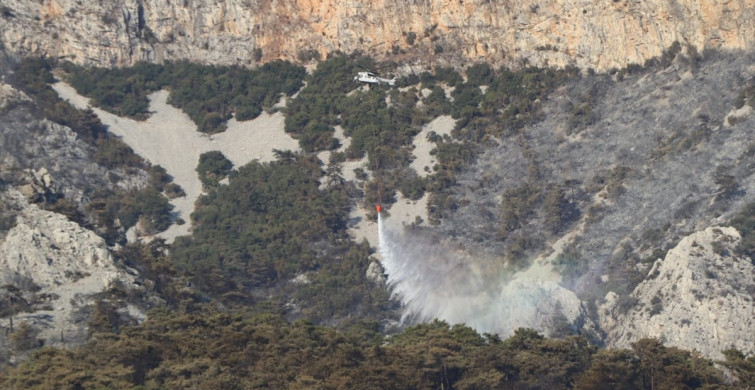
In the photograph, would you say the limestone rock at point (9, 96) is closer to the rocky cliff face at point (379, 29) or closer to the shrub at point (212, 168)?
the rocky cliff face at point (379, 29)

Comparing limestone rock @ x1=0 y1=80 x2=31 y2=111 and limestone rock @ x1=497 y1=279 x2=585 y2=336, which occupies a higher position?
limestone rock @ x1=0 y1=80 x2=31 y2=111

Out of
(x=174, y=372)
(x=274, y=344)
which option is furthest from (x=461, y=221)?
(x=174, y=372)

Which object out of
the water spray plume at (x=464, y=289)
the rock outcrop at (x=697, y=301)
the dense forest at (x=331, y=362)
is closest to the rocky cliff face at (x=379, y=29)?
the water spray plume at (x=464, y=289)

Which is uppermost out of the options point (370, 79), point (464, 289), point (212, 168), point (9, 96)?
point (370, 79)

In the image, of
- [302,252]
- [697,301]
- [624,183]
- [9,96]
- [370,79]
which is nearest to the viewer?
[697,301]

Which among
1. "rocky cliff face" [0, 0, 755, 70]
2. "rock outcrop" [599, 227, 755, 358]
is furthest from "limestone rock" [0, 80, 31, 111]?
"rock outcrop" [599, 227, 755, 358]

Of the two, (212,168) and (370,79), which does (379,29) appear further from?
(212,168)

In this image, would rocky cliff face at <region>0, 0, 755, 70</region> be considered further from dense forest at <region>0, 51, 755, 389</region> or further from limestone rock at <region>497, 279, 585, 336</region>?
limestone rock at <region>497, 279, 585, 336</region>

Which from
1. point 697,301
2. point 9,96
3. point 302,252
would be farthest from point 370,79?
point 697,301
